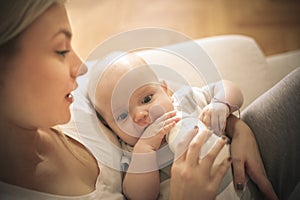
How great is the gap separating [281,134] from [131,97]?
239mm

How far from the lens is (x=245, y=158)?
0.61m

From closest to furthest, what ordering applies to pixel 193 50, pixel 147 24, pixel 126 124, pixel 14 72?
pixel 14 72 → pixel 126 124 → pixel 193 50 → pixel 147 24

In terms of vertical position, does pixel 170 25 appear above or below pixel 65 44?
below

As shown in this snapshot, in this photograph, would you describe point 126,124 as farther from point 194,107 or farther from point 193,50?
point 193,50

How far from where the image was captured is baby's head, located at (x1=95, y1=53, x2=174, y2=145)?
1.96 ft

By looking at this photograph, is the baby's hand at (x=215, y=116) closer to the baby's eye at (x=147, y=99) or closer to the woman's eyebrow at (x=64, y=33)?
the baby's eye at (x=147, y=99)

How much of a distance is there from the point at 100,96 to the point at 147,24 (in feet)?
3.21

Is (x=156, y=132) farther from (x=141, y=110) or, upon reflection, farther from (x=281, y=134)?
(x=281, y=134)

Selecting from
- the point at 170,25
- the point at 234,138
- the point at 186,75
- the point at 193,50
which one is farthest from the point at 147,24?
the point at 234,138

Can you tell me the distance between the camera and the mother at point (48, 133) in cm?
50

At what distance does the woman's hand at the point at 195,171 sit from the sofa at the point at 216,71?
0.04 m

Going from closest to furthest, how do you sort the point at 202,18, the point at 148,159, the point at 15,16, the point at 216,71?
1. the point at 15,16
2. the point at 148,159
3. the point at 216,71
4. the point at 202,18

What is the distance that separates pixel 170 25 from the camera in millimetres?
1604

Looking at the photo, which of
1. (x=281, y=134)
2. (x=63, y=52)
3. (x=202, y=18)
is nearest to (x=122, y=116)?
(x=63, y=52)
